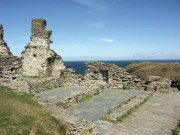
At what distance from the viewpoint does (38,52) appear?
17.7 m

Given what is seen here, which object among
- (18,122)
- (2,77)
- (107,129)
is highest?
(2,77)

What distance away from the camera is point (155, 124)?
6.53 m

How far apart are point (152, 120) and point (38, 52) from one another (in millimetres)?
14402

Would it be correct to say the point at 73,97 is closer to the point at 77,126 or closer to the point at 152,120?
the point at 77,126

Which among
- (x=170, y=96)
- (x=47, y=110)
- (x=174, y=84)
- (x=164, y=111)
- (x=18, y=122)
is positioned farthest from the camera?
(x=174, y=84)

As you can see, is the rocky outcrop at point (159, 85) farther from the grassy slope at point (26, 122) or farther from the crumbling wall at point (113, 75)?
the grassy slope at point (26, 122)

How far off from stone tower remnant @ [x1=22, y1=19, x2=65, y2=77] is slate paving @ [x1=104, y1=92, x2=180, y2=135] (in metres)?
12.2

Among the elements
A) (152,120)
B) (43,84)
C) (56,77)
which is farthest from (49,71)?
(152,120)

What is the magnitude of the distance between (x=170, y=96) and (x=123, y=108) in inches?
180

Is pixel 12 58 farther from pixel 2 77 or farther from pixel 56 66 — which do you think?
pixel 56 66

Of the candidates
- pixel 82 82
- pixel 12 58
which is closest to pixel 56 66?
pixel 82 82

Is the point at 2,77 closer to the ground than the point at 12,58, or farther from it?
closer to the ground

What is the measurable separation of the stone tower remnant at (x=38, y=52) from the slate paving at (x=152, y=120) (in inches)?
482

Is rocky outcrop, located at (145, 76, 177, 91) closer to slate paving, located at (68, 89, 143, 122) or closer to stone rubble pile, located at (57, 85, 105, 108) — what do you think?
slate paving, located at (68, 89, 143, 122)
